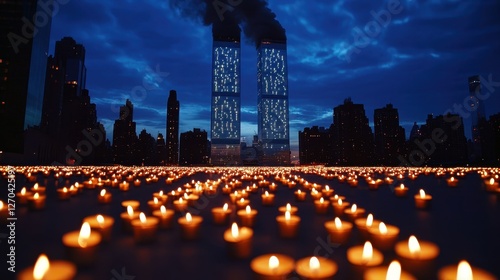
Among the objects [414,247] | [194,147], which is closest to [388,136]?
[194,147]

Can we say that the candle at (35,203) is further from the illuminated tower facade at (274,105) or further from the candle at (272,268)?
the illuminated tower facade at (274,105)

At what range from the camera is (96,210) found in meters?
4.45

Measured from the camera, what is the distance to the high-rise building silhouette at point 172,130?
464 ft

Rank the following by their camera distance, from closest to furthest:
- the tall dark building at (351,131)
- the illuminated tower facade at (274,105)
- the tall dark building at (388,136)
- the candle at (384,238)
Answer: the candle at (384,238), the illuminated tower facade at (274,105), the tall dark building at (388,136), the tall dark building at (351,131)

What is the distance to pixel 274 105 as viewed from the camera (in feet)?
256

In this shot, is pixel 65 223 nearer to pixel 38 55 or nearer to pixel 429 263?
pixel 429 263

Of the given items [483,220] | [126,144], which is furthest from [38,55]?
[126,144]

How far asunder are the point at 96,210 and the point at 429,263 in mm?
4756

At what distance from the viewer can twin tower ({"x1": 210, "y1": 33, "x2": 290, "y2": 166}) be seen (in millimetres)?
76500

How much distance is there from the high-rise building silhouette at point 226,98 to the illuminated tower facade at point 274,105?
296 inches

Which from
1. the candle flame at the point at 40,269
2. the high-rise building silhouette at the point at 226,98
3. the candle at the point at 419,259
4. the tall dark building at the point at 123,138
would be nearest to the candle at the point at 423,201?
the candle at the point at 419,259

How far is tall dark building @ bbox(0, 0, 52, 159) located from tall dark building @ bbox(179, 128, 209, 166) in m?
79.5

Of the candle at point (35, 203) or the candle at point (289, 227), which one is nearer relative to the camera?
the candle at point (289, 227)

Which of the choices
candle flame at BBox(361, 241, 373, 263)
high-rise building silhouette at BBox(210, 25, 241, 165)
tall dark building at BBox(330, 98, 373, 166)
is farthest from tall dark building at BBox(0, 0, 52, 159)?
tall dark building at BBox(330, 98, 373, 166)
